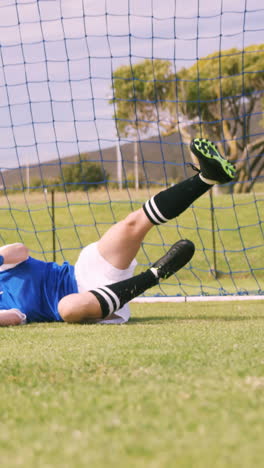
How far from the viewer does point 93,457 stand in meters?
1.66

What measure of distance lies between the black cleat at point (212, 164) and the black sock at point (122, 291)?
2.39 ft

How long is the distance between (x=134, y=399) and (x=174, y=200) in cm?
241

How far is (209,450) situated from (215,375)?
3.11 feet

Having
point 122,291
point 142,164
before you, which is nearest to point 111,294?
point 122,291

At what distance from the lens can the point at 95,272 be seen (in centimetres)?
481

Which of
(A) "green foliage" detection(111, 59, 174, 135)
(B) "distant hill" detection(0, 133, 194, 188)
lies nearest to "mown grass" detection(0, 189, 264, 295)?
(B) "distant hill" detection(0, 133, 194, 188)

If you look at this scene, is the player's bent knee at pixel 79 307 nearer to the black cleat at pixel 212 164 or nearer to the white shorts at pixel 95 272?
the white shorts at pixel 95 272

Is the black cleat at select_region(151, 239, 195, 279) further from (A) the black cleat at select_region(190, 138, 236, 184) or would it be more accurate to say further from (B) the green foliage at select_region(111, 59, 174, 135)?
(B) the green foliage at select_region(111, 59, 174, 135)

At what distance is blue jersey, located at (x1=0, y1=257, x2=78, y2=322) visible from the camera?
4.99 metres

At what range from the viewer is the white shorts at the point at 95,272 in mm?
4766

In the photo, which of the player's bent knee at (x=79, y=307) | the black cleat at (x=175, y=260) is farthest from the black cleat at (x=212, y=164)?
the player's bent knee at (x=79, y=307)

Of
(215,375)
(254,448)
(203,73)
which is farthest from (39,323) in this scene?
(203,73)

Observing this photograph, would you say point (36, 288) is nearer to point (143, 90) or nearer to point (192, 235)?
point (192, 235)

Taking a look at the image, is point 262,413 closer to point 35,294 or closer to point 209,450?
point 209,450
